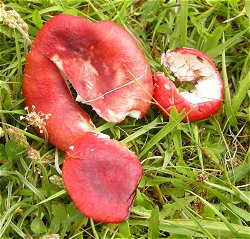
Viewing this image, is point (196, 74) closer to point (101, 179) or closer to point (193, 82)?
point (193, 82)

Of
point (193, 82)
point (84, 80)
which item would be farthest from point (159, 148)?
point (84, 80)

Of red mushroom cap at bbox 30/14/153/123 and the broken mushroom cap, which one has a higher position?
red mushroom cap at bbox 30/14/153/123

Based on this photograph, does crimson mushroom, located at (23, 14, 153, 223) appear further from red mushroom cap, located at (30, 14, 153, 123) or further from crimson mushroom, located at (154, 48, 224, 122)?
crimson mushroom, located at (154, 48, 224, 122)

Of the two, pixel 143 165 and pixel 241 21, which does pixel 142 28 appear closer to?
pixel 241 21

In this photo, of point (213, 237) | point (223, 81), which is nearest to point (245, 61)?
point (223, 81)

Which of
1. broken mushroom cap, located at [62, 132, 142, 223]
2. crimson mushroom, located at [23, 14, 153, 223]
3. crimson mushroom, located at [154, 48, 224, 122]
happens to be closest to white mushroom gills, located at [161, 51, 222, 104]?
crimson mushroom, located at [154, 48, 224, 122]

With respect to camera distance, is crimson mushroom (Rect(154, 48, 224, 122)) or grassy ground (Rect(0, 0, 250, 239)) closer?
grassy ground (Rect(0, 0, 250, 239))

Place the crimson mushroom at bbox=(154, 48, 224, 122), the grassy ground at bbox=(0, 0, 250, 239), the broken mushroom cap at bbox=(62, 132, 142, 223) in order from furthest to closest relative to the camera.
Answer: the crimson mushroom at bbox=(154, 48, 224, 122) → the grassy ground at bbox=(0, 0, 250, 239) → the broken mushroom cap at bbox=(62, 132, 142, 223)

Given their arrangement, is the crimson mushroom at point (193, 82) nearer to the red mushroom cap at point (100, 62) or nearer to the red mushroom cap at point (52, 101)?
the red mushroom cap at point (100, 62)
